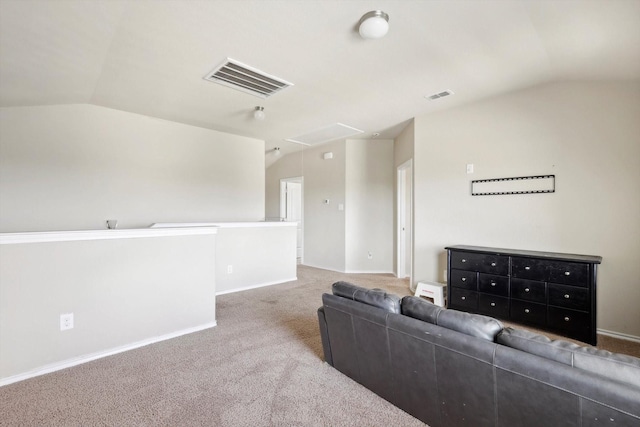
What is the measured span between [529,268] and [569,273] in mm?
308

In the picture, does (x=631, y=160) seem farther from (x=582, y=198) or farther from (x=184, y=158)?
(x=184, y=158)

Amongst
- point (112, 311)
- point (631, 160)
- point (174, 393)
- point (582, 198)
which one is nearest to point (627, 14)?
point (631, 160)

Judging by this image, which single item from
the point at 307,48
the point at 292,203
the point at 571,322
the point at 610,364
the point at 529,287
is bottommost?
the point at 571,322

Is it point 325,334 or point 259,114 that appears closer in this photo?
point 325,334

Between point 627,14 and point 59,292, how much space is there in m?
4.49

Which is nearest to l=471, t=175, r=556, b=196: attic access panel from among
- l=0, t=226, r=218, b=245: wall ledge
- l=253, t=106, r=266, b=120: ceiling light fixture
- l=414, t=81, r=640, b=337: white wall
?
l=414, t=81, r=640, b=337: white wall

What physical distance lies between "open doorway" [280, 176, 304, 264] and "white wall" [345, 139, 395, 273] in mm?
1446

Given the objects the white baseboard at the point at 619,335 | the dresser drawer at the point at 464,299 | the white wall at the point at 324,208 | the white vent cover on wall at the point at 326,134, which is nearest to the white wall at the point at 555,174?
the white baseboard at the point at 619,335

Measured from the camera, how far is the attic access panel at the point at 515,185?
3160 mm

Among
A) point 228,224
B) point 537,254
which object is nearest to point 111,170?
point 228,224

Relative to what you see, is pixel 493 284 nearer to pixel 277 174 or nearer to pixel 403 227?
pixel 403 227

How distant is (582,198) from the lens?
2.96 meters

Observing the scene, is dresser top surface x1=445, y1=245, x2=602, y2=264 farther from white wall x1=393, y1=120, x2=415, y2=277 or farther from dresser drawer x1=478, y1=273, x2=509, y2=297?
white wall x1=393, y1=120, x2=415, y2=277

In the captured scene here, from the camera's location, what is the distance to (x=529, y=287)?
2934 mm
